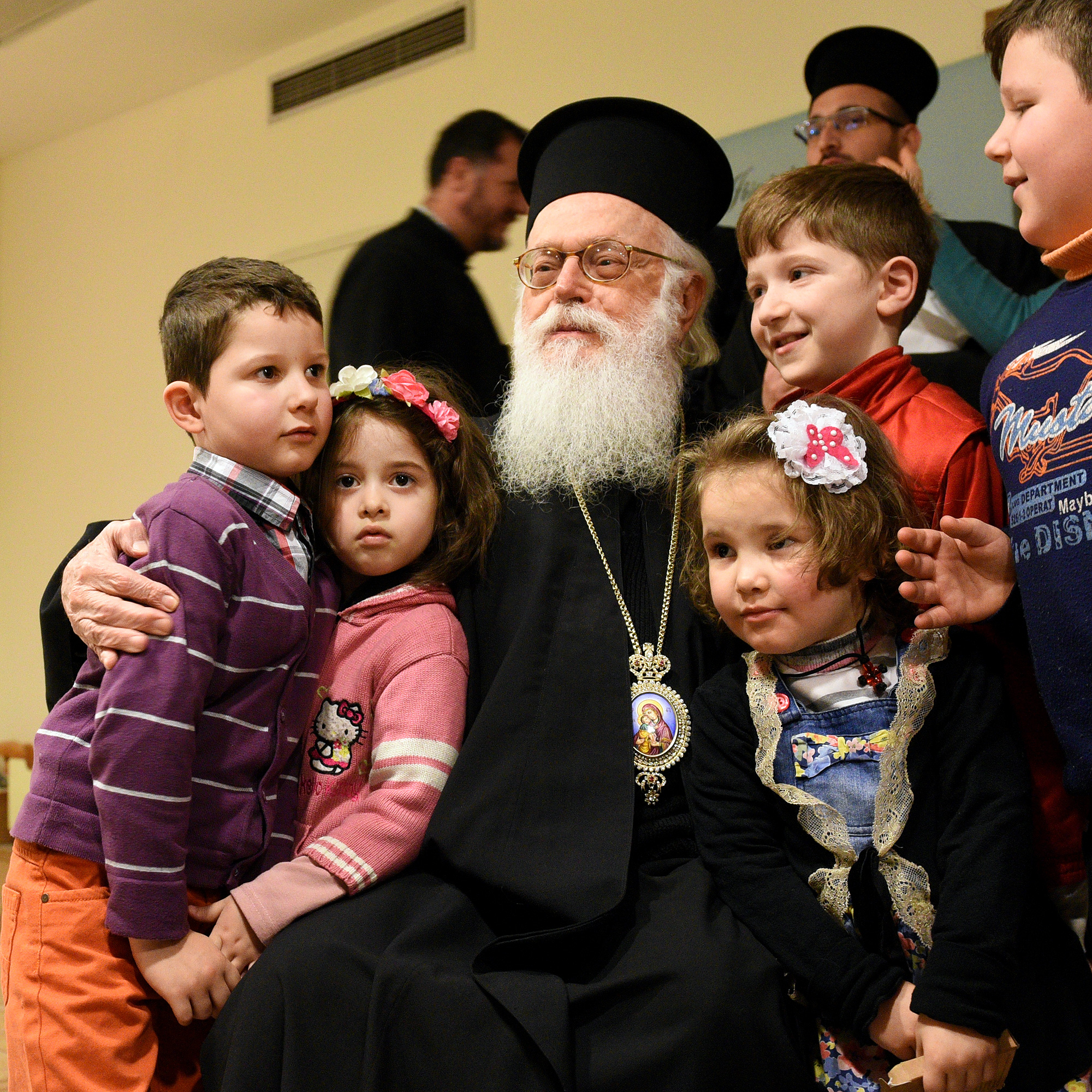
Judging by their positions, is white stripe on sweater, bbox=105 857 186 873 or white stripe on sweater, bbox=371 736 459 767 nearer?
white stripe on sweater, bbox=105 857 186 873

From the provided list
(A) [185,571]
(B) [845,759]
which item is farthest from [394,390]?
(B) [845,759]

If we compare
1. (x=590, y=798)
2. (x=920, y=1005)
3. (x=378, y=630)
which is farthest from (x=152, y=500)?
(x=920, y=1005)

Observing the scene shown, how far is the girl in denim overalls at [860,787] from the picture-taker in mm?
1706

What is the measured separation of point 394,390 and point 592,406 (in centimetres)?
53

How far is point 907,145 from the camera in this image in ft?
11.4

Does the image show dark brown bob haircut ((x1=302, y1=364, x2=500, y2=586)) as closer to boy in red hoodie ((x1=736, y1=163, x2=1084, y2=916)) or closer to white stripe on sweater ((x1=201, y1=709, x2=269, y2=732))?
white stripe on sweater ((x1=201, y1=709, x2=269, y2=732))

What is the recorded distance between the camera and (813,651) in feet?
6.32

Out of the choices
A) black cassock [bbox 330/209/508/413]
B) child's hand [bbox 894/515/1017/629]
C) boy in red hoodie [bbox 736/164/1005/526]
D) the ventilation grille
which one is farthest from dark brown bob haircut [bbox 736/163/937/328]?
the ventilation grille

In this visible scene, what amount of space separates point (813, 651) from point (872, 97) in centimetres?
232

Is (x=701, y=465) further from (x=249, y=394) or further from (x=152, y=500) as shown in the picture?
(x=152, y=500)

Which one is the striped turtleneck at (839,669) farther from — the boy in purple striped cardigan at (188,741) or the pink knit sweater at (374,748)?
the boy in purple striped cardigan at (188,741)

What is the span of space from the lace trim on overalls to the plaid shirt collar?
0.97 meters

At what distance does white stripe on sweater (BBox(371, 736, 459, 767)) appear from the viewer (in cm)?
209

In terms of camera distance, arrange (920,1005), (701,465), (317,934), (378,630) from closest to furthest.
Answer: (920,1005), (317,934), (701,465), (378,630)
